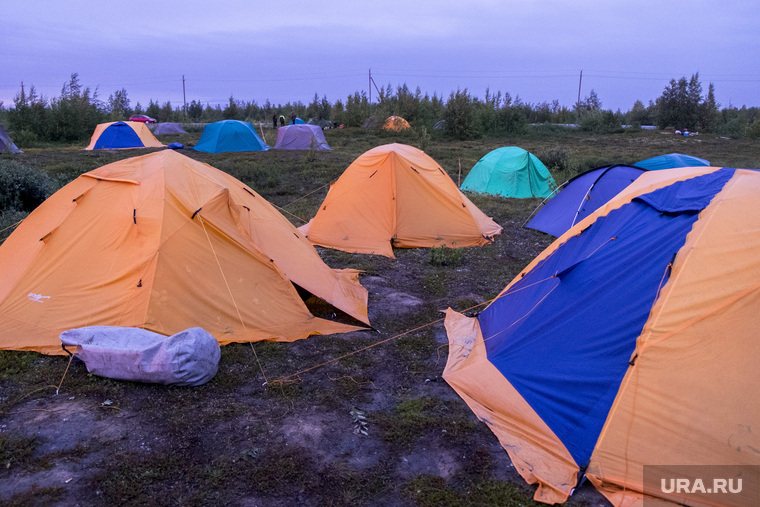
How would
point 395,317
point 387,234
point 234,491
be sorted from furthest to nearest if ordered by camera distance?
1. point 387,234
2. point 395,317
3. point 234,491

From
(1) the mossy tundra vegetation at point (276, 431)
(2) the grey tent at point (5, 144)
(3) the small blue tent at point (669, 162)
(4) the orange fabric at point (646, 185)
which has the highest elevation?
(2) the grey tent at point (5, 144)

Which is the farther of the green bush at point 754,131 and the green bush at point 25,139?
the green bush at point 754,131

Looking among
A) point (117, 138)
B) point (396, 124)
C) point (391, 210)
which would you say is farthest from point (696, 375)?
point (396, 124)

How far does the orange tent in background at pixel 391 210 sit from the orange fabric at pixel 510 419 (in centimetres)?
382

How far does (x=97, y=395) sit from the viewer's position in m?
4.27

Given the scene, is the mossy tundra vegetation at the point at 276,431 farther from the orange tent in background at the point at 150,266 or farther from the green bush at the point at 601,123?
the green bush at the point at 601,123

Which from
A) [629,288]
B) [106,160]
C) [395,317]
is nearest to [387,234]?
[395,317]

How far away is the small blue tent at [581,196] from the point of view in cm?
882

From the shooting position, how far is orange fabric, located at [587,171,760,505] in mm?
3029

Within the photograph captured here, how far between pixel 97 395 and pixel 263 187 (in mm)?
9896

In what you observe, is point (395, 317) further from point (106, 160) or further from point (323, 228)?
point (106, 160)

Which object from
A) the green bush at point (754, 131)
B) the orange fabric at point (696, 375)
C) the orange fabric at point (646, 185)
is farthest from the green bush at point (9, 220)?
the green bush at point (754, 131)

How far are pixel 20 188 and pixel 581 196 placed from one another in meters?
10.6

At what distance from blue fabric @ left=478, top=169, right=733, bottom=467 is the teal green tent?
8.64m
